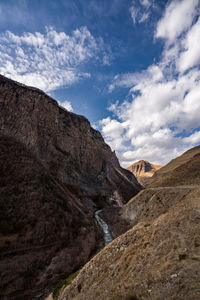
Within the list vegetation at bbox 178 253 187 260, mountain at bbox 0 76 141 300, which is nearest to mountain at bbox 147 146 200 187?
mountain at bbox 0 76 141 300

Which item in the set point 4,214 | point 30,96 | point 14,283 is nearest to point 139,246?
point 14,283

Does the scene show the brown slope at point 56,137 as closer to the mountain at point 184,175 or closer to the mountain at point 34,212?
the mountain at point 34,212

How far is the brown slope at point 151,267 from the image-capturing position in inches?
209

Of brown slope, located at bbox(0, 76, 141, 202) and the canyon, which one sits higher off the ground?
brown slope, located at bbox(0, 76, 141, 202)

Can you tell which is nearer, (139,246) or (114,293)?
(114,293)

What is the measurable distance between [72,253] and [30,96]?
4915 cm

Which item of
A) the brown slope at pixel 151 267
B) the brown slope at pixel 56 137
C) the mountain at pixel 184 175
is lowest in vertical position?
the brown slope at pixel 151 267

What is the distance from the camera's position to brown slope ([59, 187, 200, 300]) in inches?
209

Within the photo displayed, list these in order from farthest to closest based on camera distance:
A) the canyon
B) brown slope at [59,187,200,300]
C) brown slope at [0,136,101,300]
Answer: brown slope at [0,136,101,300]
the canyon
brown slope at [59,187,200,300]

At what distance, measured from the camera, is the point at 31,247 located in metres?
16.1

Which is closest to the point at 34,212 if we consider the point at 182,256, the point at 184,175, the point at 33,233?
the point at 33,233

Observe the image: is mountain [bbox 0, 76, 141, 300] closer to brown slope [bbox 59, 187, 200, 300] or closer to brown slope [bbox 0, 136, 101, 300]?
brown slope [bbox 0, 136, 101, 300]

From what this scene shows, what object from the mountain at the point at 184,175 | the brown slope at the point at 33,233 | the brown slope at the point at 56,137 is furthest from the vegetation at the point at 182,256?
the brown slope at the point at 56,137

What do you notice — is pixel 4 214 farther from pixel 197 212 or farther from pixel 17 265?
pixel 197 212
